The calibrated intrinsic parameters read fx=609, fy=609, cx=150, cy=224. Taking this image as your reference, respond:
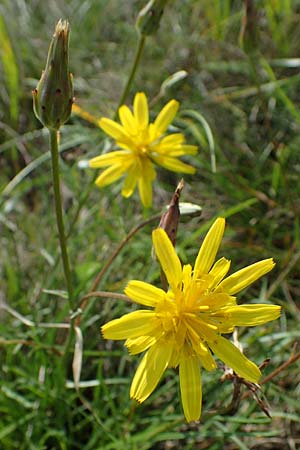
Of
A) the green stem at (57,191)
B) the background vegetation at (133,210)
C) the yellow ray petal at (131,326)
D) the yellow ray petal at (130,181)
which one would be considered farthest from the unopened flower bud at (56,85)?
the yellow ray petal at (130,181)

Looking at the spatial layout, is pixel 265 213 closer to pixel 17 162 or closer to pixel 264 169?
pixel 264 169

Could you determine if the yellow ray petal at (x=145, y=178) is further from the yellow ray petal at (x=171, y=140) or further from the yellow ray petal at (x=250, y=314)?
the yellow ray petal at (x=250, y=314)

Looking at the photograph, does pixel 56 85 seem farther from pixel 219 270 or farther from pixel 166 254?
pixel 219 270

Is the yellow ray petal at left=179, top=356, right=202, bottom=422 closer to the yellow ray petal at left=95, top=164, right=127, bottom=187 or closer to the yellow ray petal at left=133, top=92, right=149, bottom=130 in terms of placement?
the yellow ray petal at left=95, top=164, right=127, bottom=187

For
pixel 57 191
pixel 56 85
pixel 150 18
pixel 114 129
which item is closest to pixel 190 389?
pixel 57 191

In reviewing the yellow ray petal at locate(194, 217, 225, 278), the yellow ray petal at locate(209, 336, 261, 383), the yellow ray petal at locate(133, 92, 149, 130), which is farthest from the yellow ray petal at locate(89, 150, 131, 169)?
the yellow ray petal at locate(209, 336, 261, 383)
